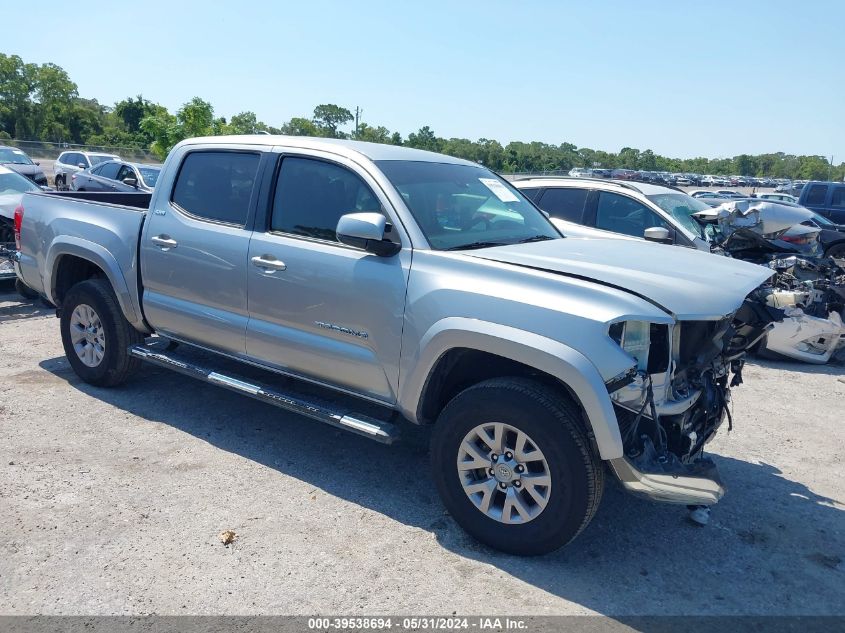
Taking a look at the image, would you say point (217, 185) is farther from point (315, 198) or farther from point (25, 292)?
point (25, 292)

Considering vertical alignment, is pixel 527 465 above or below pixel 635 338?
below

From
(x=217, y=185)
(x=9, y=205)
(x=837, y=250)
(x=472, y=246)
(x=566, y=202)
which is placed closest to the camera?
(x=472, y=246)

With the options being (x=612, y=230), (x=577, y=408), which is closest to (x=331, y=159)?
(x=577, y=408)

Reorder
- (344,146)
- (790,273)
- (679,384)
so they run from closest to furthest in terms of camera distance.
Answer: (679,384) → (344,146) → (790,273)

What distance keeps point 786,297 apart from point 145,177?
47.7 ft

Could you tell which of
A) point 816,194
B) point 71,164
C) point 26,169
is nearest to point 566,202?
point 816,194

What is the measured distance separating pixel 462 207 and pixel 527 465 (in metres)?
1.73

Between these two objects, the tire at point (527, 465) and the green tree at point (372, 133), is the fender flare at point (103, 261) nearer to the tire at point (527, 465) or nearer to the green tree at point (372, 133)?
the tire at point (527, 465)

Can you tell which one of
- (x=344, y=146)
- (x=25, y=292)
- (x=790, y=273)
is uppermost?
(x=344, y=146)

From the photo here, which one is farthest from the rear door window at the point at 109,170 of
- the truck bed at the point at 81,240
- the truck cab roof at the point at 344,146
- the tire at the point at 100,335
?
the truck cab roof at the point at 344,146

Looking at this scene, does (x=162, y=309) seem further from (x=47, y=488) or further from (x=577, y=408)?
(x=577, y=408)

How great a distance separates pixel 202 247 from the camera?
4895 millimetres

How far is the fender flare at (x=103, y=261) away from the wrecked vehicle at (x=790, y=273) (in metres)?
6.08

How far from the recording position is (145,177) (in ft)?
54.1
